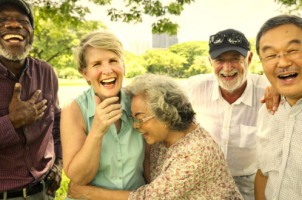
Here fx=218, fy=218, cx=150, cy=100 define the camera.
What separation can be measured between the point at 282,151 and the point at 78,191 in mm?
1993

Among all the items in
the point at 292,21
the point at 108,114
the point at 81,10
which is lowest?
the point at 108,114

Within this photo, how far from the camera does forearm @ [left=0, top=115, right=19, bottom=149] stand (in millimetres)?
2252

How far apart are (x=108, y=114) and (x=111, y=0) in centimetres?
580

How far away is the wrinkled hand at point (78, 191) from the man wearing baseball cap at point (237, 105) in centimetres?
204

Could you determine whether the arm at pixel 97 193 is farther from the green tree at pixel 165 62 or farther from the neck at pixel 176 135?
the green tree at pixel 165 62

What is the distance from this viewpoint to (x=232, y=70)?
3.20m

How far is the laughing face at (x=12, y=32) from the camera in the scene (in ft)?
8.31

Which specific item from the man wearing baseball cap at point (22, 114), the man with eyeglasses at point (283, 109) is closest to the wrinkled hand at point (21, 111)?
the man wearing baseball cap at point (22, 114)

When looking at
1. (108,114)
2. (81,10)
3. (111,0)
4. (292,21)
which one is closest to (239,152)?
(292,21)

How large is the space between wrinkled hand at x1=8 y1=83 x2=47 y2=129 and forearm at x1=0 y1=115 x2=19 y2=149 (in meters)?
0.04

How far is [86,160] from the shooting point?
1.88m

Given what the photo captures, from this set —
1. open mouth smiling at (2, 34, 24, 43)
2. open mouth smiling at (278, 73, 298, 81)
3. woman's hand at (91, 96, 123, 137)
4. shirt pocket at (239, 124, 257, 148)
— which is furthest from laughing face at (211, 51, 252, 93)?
open mouth smiling at (2, 34, 24, 43)

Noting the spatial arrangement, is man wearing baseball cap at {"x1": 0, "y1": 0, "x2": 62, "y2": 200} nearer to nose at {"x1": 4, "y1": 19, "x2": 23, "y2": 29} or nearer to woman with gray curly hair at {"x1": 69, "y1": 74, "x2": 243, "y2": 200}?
nose at {"x1": 4, "y1": 19, "x2": 23, "y2": 29}

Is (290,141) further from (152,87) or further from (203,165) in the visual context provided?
(152,87)
